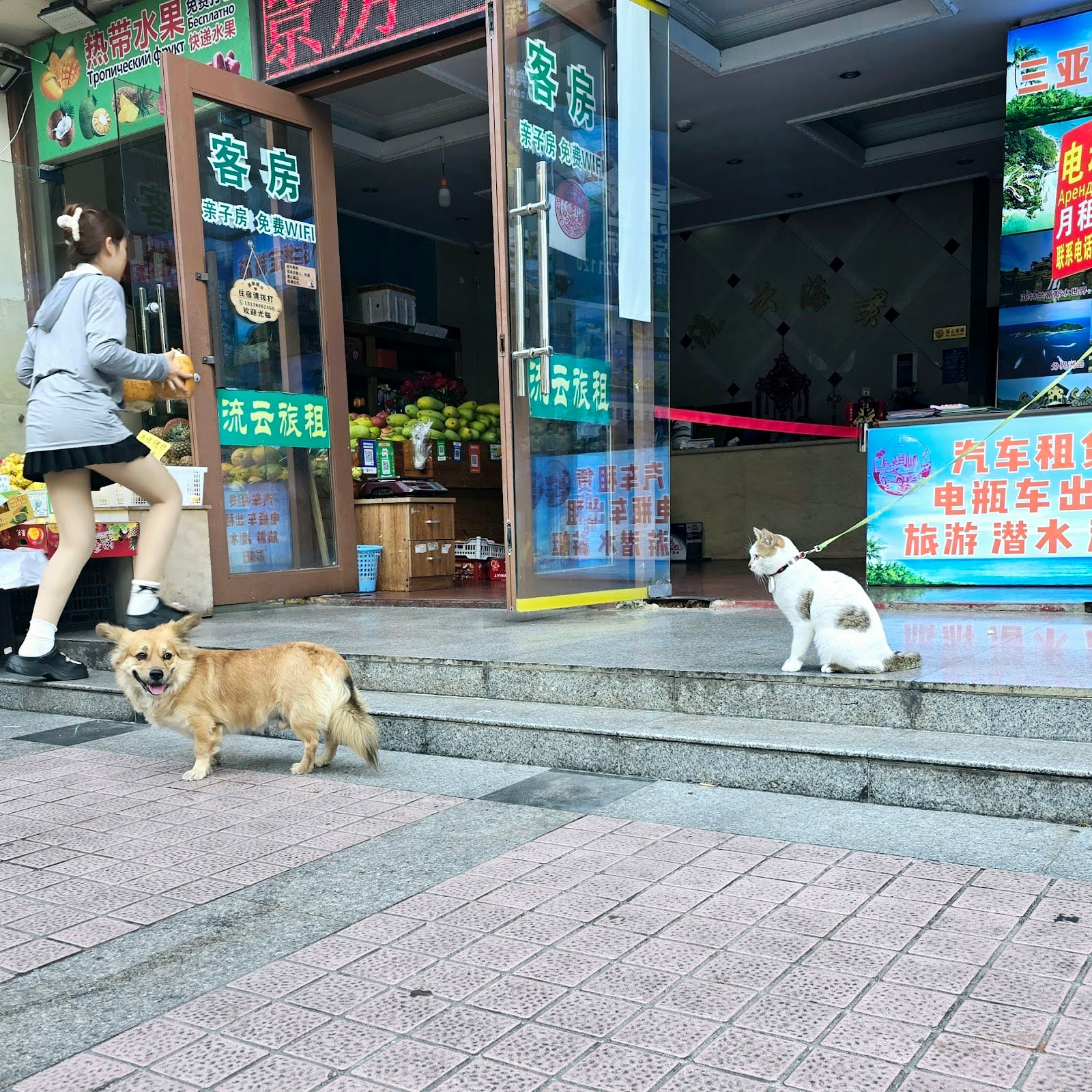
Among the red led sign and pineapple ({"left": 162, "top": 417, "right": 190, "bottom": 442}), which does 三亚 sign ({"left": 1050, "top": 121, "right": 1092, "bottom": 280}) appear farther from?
pineapple ({"left": 162, "top": 417, "right": 190, "bottom": 442})

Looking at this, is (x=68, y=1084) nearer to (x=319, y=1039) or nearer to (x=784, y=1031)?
(x=319, y=1039)

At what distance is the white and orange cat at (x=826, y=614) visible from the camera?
3.38m

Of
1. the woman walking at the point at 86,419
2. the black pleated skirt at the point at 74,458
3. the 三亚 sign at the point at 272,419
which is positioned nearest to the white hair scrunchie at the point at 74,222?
A: the woman walking at the point at 86,419

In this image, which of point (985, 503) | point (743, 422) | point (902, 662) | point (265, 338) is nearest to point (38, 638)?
point (265, 338)

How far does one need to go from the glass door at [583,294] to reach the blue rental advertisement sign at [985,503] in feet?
4.56

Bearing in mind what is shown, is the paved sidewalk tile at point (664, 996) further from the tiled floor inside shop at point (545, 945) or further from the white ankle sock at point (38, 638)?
the white ankle sock at point (38, 638)

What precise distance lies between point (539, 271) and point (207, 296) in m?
2.32

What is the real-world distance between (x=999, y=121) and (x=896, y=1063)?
885 centimetres

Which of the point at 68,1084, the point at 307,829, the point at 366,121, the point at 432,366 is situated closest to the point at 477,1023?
the point at 68,1084

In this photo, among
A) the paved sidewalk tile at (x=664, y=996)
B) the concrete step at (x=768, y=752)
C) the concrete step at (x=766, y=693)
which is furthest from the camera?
the concrete step at (x=766, y=693)

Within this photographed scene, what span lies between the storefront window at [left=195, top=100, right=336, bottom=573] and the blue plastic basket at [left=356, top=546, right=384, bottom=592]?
0.29 m

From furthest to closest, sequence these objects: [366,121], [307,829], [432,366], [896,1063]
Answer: [432,366]
[366,121]
[307,829]
[896,1063]

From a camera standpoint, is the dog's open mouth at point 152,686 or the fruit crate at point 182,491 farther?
the fruit crate at point 182,491

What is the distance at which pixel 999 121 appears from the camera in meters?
8.47
